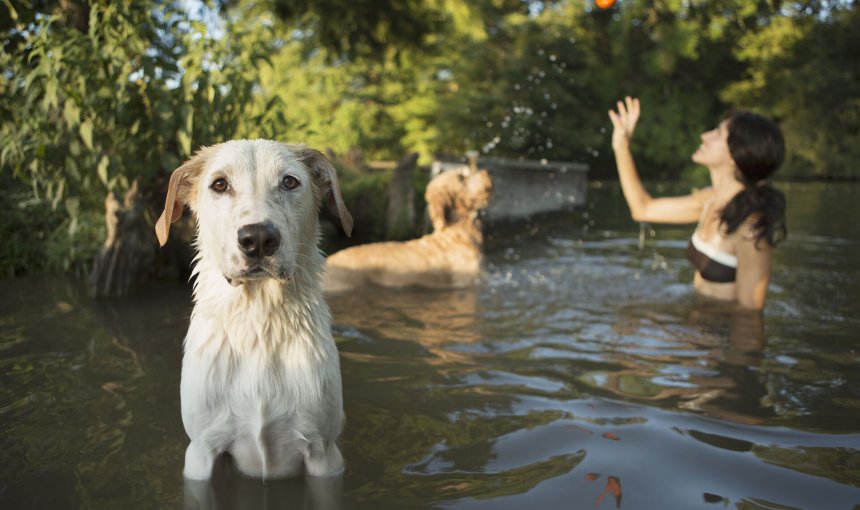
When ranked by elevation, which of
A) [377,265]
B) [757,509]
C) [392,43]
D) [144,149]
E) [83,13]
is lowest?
[757,509]

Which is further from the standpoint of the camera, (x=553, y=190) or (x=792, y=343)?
(x=553, y=190)

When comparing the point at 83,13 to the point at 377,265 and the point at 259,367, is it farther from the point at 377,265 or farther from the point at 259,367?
the point at 259,367

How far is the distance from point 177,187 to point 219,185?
1.26 feet

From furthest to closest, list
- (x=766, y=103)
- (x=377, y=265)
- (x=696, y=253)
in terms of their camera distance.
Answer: (x=766, y=103)
(x=377, y=265)
(x=696, y=253)

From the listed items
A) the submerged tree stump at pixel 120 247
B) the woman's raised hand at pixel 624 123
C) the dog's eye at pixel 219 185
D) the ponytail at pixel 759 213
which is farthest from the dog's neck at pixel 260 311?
the submerged tree stump at pixel 120 247

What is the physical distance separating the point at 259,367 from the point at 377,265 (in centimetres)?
470

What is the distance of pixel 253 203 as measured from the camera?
296 cm

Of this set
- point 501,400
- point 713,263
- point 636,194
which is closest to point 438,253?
point 636,194

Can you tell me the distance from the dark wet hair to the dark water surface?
97cm

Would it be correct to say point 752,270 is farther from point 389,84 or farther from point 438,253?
point 389,84

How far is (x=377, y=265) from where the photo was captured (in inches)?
307

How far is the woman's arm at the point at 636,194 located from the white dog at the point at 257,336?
411 centimetres

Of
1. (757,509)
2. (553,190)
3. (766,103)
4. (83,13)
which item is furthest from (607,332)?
(766,103)

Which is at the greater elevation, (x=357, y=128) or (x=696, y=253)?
(x=357, y=128)
